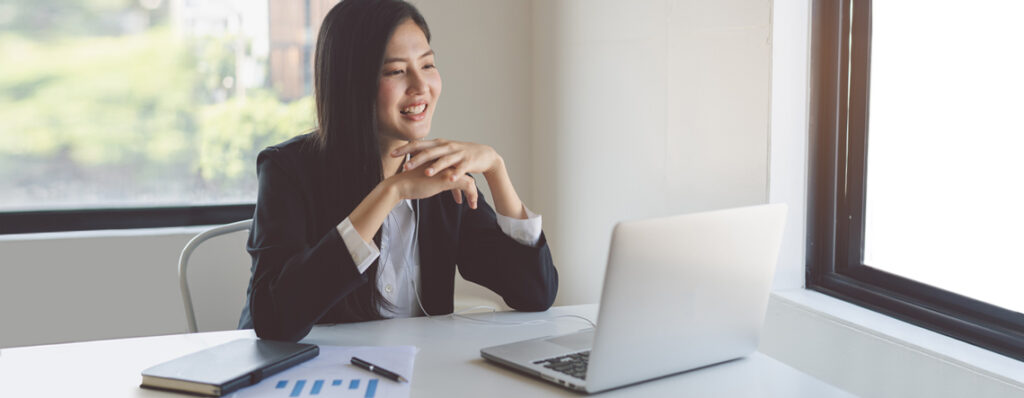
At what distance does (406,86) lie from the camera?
171 cm

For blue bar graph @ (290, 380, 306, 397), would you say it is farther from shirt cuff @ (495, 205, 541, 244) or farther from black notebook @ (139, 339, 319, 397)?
shirt cuff @ (495, 205, 541, 244)

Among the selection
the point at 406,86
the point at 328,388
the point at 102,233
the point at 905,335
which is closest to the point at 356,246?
the point at 328,388

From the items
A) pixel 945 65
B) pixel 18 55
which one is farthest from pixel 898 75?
pixel 18 55

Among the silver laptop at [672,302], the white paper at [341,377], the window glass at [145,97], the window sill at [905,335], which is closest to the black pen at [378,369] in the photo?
the white paper at [341,377]

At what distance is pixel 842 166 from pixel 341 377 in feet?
4.18

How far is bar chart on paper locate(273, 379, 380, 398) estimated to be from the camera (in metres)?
1.14

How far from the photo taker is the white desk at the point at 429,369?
1172 mm

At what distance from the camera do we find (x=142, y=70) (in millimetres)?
2906

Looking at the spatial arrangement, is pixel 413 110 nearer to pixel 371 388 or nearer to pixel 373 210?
pixel 373 210

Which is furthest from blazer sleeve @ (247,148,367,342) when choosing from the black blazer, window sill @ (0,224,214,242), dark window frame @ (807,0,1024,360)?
window sill @ (0,224,214,242)

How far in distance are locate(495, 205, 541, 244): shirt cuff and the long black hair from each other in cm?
27

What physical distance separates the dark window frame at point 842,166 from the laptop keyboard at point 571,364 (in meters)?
0.83

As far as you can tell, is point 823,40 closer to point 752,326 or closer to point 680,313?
point 752,326

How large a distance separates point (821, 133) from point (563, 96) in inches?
46.3
